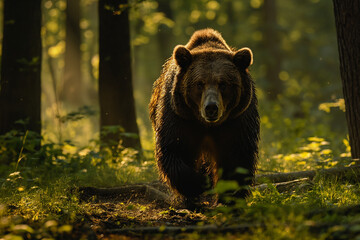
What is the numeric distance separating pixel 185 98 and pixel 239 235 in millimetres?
2399

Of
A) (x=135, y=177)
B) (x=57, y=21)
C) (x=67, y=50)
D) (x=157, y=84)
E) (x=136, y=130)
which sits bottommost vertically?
(x=135, y=177)

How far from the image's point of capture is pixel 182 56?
5.55 m

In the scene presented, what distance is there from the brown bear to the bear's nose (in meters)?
0.23

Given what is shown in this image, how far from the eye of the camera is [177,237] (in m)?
3.44

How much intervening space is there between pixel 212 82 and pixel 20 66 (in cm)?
444

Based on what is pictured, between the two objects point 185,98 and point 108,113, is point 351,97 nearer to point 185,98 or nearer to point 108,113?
point 185,98

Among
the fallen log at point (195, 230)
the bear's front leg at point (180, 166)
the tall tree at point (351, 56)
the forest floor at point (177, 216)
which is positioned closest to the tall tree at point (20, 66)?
the forest floor at point (177, 216)

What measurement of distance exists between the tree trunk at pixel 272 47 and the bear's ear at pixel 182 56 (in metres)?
13.9

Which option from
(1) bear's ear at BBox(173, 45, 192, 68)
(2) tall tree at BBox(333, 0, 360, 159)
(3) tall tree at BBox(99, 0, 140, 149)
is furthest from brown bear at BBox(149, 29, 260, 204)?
(3) tall tree at BBox(99, 0, 140, 149)

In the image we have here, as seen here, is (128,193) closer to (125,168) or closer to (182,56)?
(125,168)

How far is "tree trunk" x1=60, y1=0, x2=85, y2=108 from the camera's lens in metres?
20.3

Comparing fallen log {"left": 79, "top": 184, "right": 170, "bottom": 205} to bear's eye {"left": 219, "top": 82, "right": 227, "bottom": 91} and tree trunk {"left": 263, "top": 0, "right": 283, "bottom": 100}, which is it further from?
tree trunk {"left": 263, "top": 0, "right": 283, "bottom": 100}

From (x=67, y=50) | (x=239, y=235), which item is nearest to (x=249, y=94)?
(x=239, y=235)

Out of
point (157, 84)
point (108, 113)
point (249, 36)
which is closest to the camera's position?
point (157, 84)
